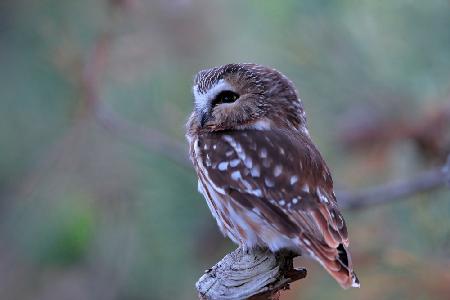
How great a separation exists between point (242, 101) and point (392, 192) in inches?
39.1

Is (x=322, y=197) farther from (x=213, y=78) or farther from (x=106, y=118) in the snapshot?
(x=106, y=118)

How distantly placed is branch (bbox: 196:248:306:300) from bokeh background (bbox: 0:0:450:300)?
47.9 inches

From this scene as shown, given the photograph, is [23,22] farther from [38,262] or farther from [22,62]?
[38,262]

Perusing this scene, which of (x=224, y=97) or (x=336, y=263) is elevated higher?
(x=224, y=97)

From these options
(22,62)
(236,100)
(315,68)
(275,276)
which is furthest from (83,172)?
(275,276)

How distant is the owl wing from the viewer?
3.52 m

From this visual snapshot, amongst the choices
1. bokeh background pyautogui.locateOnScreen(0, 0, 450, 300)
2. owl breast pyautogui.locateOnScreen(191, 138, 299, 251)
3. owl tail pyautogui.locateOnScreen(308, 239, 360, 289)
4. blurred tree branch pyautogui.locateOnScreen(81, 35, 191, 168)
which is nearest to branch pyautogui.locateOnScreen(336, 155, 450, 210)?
bokeh background pyautogui.locateOnScreen(0, 0, 450, 300)

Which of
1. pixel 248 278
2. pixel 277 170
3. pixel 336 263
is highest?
pixel 277 170

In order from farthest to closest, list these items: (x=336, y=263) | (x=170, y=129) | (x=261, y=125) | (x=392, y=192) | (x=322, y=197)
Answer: (x=170, y=129)
(x=392, y=192)
(x=261, y=125)
(x=322, y=197)
(x=336, y=263)

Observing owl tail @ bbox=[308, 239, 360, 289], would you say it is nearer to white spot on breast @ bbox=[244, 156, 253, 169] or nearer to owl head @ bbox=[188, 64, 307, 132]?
white spot on breast @ bbox=[244, 156, 253, 169]

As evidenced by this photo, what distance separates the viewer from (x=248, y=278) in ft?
10.6

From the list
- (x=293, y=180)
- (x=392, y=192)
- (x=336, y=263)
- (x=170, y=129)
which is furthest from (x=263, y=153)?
(x=170, y=129)

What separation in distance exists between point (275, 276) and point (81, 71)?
2.13 metres

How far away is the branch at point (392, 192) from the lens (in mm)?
4665
